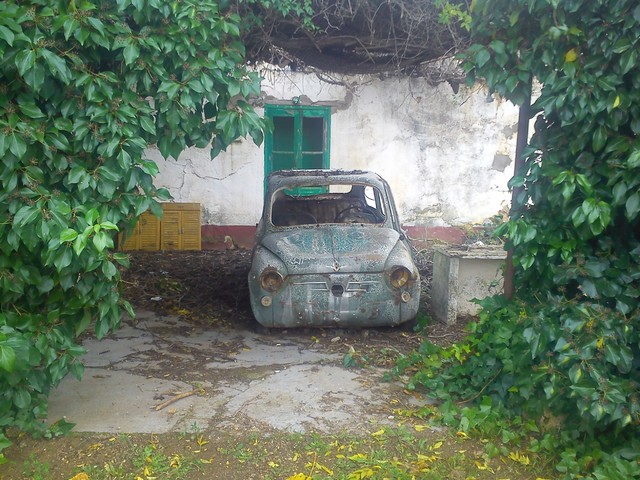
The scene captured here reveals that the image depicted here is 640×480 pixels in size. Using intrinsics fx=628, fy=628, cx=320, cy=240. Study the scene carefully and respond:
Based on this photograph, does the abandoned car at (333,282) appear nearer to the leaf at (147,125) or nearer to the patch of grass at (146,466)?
the patch of grass at (146,466)

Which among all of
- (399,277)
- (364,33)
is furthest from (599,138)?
(364,33)

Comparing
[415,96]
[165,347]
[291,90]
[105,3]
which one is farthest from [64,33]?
[415,96]

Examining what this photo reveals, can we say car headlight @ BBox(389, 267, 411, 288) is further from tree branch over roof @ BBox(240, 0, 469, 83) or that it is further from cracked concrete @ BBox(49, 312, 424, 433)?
tree branch over roof @ BBox(240, 0, 469, 83)

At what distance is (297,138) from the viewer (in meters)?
10.4

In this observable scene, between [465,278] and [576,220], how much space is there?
3.16 metres

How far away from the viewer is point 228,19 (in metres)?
3.88

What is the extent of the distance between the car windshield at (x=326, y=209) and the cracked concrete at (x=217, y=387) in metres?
1.56

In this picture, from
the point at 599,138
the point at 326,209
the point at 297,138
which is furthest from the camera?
the point at 297,138

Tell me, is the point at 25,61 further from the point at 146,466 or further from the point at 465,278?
the point at 465,278

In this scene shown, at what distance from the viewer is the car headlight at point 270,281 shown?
19.4 ft

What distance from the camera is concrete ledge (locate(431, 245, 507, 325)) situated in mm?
6504

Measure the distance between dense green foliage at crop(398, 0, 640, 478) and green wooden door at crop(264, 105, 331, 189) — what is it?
6.37m

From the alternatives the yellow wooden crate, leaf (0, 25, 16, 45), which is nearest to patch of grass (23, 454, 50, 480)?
leaf (0, 25, 16, 45)

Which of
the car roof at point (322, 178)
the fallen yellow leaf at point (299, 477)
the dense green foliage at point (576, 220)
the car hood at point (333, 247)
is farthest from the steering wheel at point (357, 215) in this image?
the fallen yellow leaf at point (299, 477)
